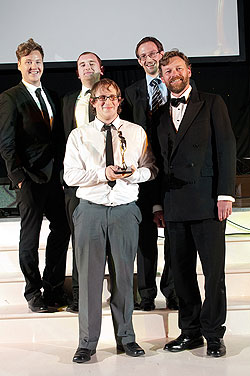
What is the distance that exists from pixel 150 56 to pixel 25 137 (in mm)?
924

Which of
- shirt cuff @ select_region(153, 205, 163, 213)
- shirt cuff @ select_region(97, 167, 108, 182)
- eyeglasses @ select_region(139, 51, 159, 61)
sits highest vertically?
eyeglasses @ select_region(139, 51, 159, 61)

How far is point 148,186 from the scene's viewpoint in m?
3.82

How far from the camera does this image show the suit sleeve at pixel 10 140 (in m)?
3.88

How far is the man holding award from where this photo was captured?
3.46 metres

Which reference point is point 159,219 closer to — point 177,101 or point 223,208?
point 223,208

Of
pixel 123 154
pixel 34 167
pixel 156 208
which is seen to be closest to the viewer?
pixel 123 154

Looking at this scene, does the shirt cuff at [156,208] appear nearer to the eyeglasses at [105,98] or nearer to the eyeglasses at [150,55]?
the eyeglasses at [105,98]

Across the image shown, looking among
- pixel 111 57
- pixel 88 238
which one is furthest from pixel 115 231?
pixel 111 57

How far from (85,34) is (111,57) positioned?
0.33 m

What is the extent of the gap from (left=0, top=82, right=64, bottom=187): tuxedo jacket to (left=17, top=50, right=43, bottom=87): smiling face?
83mm

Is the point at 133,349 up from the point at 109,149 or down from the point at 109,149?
down

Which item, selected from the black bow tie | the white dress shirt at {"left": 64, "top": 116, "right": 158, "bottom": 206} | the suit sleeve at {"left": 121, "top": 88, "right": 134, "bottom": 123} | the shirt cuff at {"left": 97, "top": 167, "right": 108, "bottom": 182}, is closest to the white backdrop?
the suit sleeve at {"left": 121, "top": 88, "right": 134, "bottom": 123}

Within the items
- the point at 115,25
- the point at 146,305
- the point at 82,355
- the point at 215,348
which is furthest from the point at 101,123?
the point at 115,25

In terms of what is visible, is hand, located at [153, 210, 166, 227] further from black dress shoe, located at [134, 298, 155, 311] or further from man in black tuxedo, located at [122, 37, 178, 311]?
black dress shoe, located at [134, 298, 155, 311]
